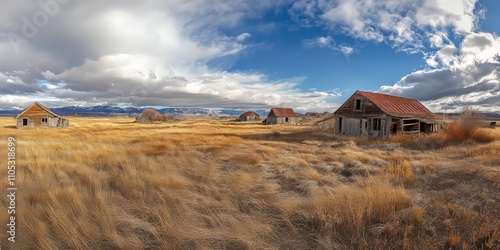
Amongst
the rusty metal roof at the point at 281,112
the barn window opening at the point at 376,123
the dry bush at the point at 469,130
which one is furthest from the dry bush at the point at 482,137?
the rusty metal roof at the point at 281,112

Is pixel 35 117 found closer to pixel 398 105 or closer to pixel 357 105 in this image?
pixel 357 105

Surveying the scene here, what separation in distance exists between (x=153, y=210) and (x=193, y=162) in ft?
16.6

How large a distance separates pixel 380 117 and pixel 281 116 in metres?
42.2

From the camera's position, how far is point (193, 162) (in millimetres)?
9961

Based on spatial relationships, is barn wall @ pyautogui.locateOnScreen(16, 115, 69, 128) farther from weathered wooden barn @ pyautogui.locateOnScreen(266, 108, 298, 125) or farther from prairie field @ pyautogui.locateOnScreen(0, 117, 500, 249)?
prairie field @ pyautogui.locateOnScreen(0, 117, 500, 249)

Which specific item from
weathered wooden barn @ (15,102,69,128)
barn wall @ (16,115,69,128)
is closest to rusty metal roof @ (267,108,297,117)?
barn wall @ (16,115,69,128)

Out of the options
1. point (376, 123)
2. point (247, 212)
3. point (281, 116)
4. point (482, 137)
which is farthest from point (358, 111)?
point (281, 116)

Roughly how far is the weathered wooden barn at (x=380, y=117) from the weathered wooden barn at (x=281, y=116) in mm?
37396

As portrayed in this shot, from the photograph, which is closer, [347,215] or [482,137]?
[347,215]

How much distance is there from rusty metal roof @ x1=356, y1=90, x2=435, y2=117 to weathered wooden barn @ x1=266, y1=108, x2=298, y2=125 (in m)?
36.4

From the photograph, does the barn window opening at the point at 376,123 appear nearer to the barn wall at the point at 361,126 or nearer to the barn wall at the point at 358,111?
the barn wall at the point at 361,126

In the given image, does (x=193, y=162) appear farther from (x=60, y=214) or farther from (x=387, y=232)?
(x=387, y=232)

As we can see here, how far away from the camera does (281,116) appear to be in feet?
219

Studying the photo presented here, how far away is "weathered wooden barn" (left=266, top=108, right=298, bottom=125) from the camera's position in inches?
2603
